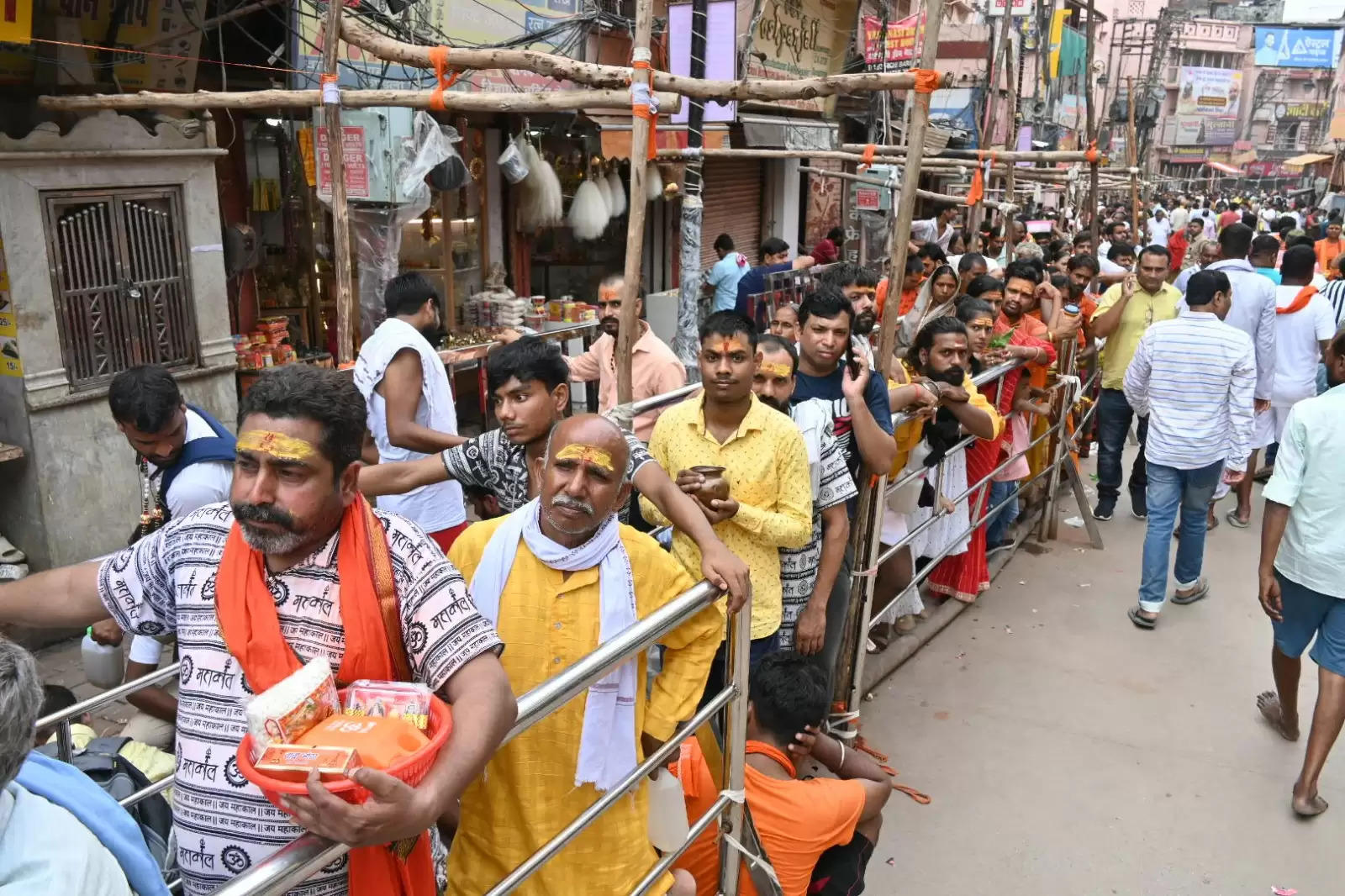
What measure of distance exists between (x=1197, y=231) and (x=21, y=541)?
19815 mm

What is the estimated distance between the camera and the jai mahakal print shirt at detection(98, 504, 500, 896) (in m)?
1.72

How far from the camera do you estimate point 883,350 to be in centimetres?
385

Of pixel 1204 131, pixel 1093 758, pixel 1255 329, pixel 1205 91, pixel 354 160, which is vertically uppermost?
pixel 1205 91

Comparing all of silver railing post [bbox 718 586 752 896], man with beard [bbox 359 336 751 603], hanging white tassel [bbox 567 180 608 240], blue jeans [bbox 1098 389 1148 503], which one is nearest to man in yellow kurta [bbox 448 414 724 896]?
silver railing post [bbox 718 586 752 896]

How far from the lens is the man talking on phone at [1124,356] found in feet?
23.4

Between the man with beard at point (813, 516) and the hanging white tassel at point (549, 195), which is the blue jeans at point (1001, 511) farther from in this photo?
the hanging white tassel at point (549, 195)

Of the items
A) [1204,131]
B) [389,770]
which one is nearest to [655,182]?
[389,770]

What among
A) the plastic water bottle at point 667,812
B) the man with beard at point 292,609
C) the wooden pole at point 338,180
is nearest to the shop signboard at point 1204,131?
the wooden pole at point 338,180

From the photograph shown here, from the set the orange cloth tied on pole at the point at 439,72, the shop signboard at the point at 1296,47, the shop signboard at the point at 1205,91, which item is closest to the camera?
the orange cloth tied on pole at the point at 439,72

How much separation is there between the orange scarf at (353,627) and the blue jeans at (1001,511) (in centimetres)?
464

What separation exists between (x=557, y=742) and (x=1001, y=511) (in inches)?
179

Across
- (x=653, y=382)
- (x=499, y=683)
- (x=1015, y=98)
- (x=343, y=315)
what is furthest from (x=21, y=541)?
(x=1015, y=98)

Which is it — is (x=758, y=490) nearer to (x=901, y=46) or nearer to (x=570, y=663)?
(x=570, y=663)

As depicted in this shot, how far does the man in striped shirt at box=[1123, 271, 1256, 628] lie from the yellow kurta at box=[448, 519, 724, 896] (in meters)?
3.94
